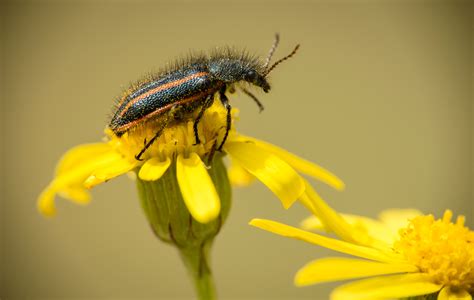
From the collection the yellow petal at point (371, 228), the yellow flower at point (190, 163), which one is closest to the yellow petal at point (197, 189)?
the yellow flower at point (190, 163)

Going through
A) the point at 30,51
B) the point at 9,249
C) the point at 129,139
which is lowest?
the point at 129,139

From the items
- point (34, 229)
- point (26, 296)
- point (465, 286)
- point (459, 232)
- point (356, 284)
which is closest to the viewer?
point (356, 284)

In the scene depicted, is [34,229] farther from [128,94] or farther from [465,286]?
[465,286]

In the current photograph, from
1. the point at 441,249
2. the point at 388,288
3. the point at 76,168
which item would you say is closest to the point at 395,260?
the point at 441,249

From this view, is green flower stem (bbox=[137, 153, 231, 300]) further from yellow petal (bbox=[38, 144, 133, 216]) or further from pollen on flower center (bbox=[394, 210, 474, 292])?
pollen on flower center (bbox=[394, 210, 474, 292])

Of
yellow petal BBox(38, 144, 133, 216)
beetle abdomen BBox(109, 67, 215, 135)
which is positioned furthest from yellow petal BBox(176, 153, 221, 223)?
yellow petal BBox(38, 144, 133, 216)

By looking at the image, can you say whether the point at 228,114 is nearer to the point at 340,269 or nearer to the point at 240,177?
the point at 240,177

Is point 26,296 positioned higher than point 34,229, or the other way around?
point 34,229

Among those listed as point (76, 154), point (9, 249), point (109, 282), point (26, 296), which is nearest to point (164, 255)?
point (109, 282)
